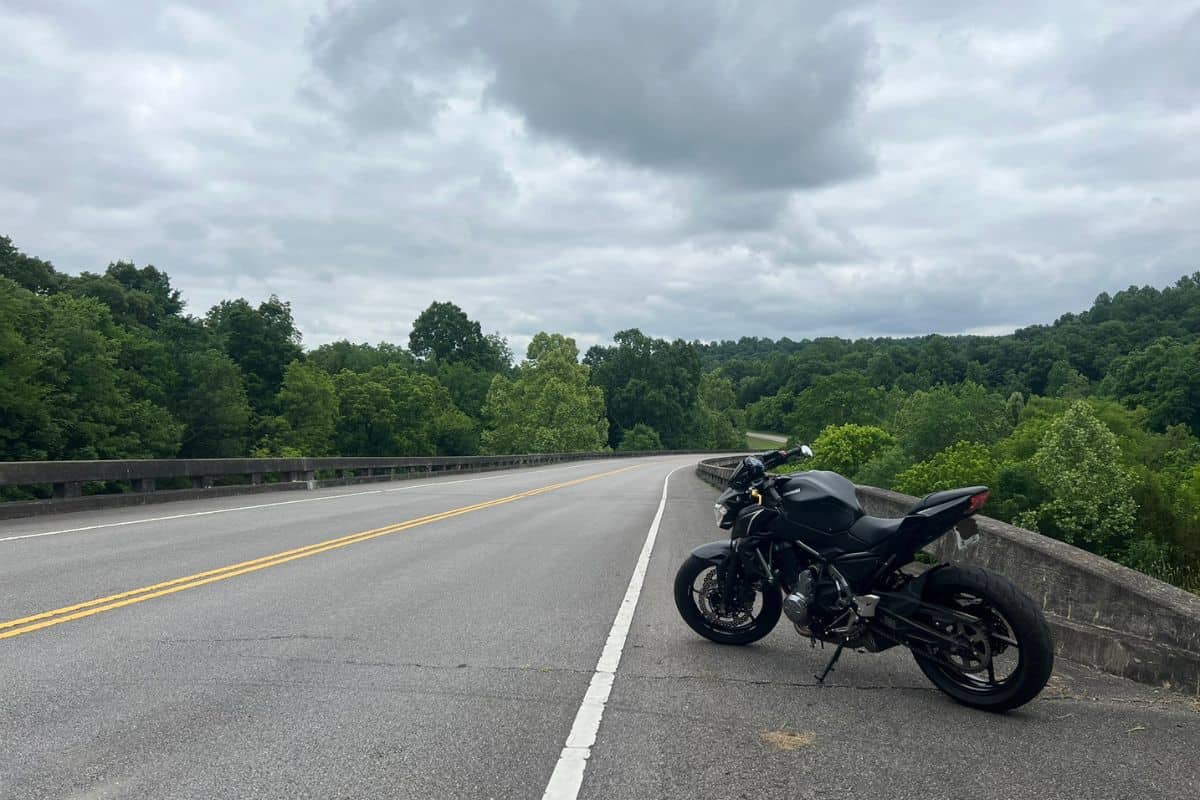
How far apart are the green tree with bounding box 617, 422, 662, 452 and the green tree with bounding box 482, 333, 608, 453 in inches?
773

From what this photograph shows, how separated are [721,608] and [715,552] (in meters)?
0.42

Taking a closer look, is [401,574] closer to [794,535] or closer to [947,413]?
[794,535]

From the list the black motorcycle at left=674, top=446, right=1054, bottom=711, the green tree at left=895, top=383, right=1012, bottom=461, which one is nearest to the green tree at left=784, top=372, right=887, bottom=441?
the green tree at left=895, top=383, right=1012, bottom=461

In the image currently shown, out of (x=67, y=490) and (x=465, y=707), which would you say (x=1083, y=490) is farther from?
Result: (x=67, y=490)

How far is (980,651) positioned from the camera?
482 cm

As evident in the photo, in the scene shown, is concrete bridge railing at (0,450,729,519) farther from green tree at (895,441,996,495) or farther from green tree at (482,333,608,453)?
green tree at (482,333,608,453)

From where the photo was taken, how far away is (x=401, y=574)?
9.05 metres

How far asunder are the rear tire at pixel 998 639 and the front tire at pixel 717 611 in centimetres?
124

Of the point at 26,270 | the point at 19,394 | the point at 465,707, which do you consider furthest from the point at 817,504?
the point at 26,270

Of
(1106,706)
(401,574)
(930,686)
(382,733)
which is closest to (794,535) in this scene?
(930,686)

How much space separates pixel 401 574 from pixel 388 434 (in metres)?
76.9

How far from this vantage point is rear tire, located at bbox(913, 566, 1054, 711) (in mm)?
4582

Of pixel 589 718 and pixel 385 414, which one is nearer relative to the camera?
pixel 589 718

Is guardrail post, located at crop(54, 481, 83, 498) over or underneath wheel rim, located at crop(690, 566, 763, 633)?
over
